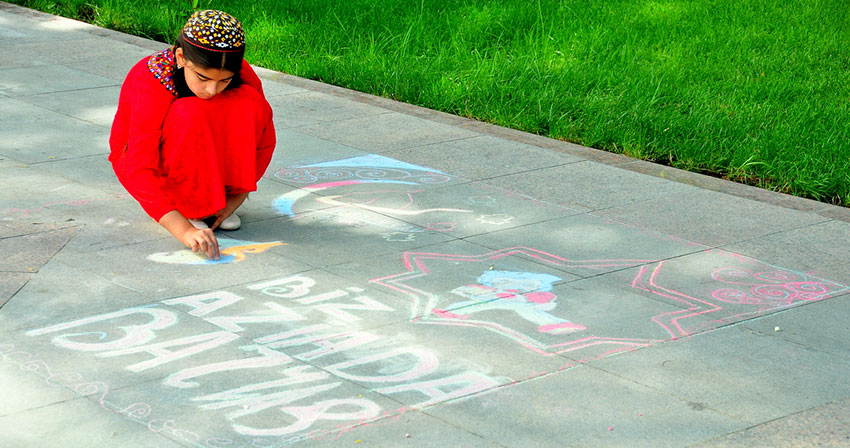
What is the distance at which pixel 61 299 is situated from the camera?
3.87 m

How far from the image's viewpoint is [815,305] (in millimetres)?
4121

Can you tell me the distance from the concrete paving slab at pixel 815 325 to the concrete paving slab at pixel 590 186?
1.41 m

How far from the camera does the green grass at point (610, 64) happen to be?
6438 millimetres

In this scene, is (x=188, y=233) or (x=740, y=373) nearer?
(x=740, y=373)

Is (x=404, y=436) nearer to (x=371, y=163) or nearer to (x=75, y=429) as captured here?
(x=75, y=429)

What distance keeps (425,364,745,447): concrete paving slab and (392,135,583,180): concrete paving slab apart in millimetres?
2510

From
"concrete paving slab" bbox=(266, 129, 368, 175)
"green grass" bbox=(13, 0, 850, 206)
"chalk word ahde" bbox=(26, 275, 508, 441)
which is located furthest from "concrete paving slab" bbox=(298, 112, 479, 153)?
"chalk word ahde" bbox=(26, 275, 508, 441)

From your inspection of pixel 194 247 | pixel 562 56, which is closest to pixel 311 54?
pixel 562 56

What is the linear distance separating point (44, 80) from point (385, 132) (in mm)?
2666

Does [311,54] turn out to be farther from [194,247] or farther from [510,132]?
[194,247]

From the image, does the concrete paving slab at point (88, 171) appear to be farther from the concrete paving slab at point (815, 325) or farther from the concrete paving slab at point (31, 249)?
the concrete paving slab at point (815, 325)

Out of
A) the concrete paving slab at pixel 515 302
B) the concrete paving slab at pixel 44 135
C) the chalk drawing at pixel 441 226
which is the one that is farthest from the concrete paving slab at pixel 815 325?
the concrete paving slab at pixel 44 135

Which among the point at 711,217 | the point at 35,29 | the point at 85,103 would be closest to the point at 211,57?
the point at 711,217

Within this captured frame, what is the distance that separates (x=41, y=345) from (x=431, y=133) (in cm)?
355
